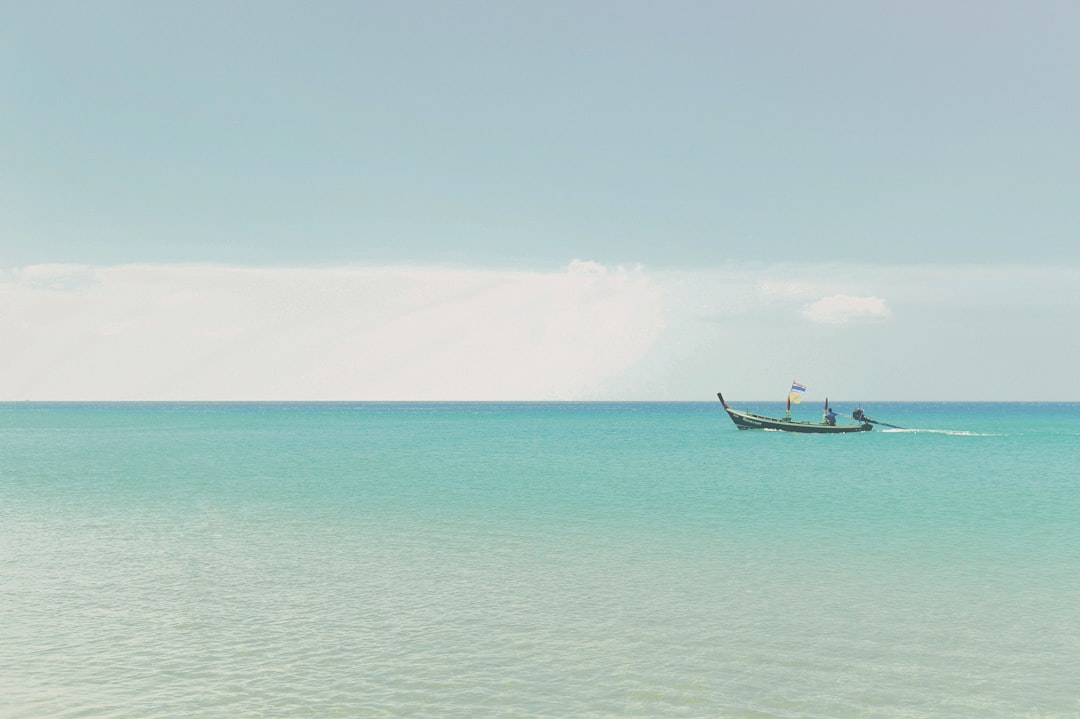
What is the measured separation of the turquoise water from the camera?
13375 millimetres

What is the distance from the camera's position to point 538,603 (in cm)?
1894

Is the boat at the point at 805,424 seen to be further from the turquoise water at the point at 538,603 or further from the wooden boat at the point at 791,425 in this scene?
the turquoise water at the point at 538,603

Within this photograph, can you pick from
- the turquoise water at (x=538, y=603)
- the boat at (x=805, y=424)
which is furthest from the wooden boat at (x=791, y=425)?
the turquoise water at (x=538, y=603)

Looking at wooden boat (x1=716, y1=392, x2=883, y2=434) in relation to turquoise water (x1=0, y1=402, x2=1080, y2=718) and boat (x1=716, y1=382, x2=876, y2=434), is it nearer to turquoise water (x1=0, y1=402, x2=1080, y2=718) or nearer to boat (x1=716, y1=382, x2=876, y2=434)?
boat (x1=716, y1=382, x2=876, y2=434)

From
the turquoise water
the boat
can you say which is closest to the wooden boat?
the boat

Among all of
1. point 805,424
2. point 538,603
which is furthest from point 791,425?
point 538,603

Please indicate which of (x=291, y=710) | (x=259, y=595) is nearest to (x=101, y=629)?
(x=259, y=595)

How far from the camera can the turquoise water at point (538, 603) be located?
13375mm

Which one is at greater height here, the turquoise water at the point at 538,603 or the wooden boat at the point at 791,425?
the wooden boat at the point at 791,425

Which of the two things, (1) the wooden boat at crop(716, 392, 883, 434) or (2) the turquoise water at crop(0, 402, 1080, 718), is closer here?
(2) the turquoise water at crop(0, 402, 1080, 718)

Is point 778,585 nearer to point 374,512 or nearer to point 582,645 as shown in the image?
point 582,645

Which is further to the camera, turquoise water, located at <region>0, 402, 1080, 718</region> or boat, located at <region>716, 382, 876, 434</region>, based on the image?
boat, located at <region>716, 382, 876, 434</region>

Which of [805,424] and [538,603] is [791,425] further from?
[538,603]

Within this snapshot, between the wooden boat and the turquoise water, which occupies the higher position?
the wooden boat
